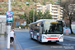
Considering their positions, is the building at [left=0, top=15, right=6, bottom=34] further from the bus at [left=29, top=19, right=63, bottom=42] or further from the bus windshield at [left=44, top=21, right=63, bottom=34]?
the bus windshield at [left=44, top=21, right=63, bottom=34]

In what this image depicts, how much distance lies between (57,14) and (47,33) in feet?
298

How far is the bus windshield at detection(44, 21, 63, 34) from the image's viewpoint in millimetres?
15352

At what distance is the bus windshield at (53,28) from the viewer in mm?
15352

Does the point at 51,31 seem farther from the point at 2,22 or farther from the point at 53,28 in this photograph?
the point at 2,22

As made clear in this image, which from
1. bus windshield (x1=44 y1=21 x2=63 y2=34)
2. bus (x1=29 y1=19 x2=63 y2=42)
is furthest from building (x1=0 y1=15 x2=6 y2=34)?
bus windshield (x1=44 y1=21 x2=63 y2=34)

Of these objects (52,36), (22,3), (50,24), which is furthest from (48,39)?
(22,3)

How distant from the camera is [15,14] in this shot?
310 feet

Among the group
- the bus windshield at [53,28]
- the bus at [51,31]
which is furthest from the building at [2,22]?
the bus windshield at [53,28]

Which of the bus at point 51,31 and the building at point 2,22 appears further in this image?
the building at point 2,22

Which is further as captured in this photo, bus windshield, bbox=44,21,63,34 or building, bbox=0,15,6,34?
building, bbox=0,15,6,34

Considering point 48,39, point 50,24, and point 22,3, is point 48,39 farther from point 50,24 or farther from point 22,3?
point 22,3

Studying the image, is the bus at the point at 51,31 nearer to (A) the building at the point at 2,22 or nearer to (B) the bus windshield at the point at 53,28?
(B) the bus windshield at the point at 53,28

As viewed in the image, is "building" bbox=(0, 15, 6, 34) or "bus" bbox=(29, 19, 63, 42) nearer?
"bus" bbox=(29, 19, 63, 42)

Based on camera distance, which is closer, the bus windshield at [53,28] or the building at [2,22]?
the bus windshield at [53,28]
